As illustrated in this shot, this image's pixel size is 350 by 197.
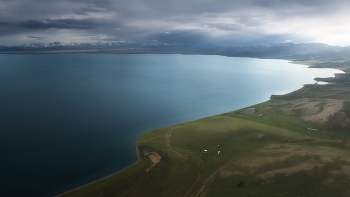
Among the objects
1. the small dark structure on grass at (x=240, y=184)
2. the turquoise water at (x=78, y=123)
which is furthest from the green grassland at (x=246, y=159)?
the turquoise water at (x=78, y=123)

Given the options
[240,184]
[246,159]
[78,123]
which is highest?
[78,123]

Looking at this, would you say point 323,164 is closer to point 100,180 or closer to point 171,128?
point 171,128

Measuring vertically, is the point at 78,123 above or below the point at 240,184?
above

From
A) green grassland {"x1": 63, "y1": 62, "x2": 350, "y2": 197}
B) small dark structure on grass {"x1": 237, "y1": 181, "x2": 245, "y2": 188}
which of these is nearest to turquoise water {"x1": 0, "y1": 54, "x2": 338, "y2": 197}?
green grassland {"x1": 63, "y1": 62, "x2": 350, "y2": 197}

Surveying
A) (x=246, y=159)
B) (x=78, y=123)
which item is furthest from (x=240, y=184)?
(x=78, y=123)

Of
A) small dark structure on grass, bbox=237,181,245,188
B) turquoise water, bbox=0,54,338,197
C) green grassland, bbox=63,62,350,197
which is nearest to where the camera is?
green grassland, bbox=63,62,350,197

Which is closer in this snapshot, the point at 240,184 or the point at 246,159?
the point at 240,184

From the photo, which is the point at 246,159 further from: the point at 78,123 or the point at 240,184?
the point at 78,123

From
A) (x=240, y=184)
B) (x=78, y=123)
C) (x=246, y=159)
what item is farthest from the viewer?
(x=78, y=123)

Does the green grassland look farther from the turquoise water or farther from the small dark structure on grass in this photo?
the turquoise water
